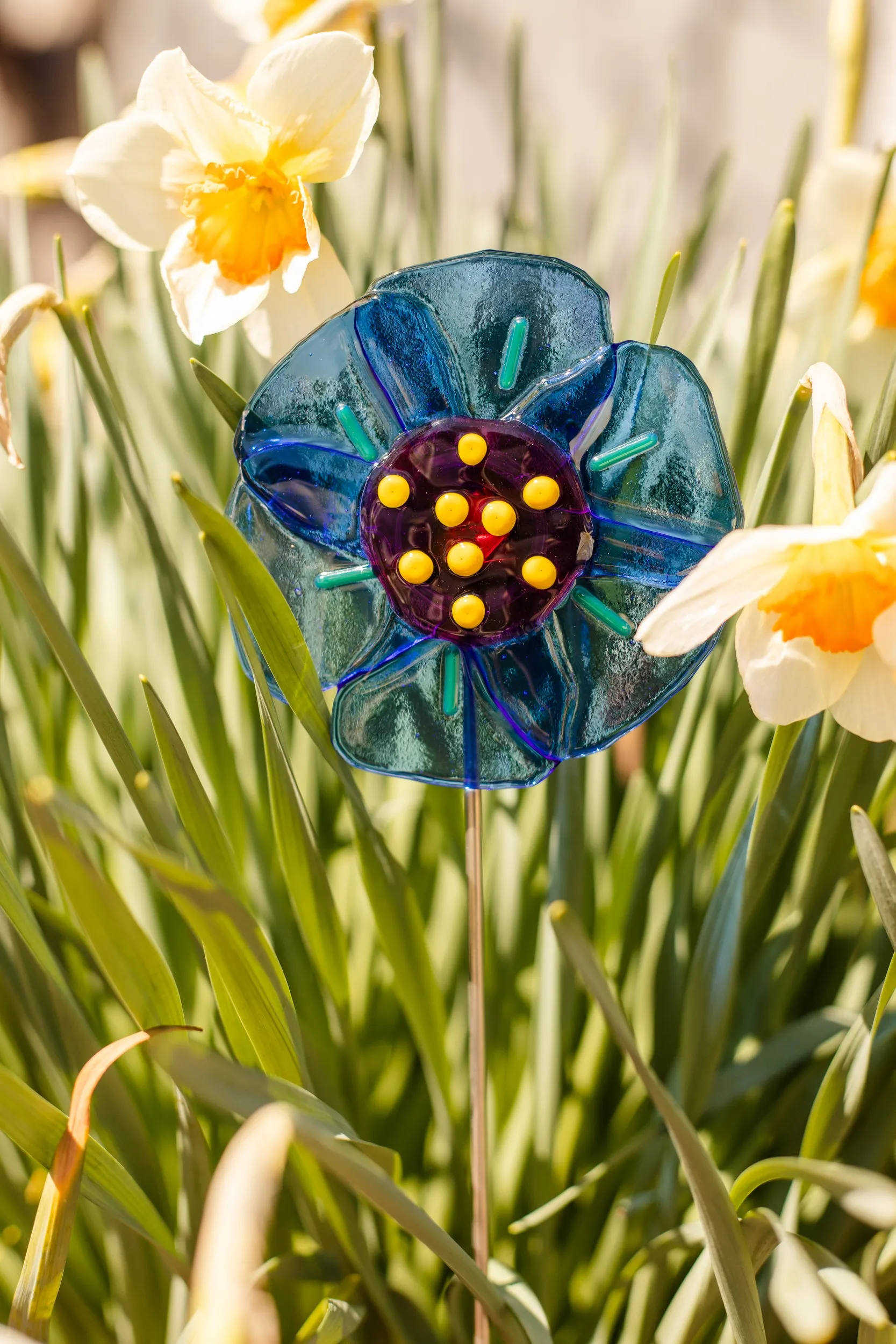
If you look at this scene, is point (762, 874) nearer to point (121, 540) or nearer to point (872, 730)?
point (872, 730)

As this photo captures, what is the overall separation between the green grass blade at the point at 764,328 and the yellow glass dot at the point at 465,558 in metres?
0.16

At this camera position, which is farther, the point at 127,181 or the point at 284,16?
the point at 284,16

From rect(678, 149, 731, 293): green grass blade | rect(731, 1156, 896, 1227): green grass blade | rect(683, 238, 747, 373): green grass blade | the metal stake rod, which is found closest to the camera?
rect(731, 1156, 896, 1227): green grass blade

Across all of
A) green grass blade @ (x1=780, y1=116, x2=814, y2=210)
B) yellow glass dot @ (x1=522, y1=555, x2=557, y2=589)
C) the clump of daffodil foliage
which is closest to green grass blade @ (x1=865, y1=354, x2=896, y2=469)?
the clump of daffodil foliage

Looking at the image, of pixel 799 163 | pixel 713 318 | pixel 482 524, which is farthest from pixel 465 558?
pixel 799 163

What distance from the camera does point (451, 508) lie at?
257 mm

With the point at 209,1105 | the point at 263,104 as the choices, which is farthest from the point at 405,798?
the point at 263,104

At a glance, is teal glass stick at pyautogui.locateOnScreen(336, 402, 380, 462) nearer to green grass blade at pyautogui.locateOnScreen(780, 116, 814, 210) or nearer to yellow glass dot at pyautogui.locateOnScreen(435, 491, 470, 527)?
yellow glass dot at pyautogui.locateOnScreen(435, 491, 470, 527)

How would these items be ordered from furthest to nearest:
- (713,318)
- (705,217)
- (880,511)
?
(705,217) < (713,318) < (880,511)

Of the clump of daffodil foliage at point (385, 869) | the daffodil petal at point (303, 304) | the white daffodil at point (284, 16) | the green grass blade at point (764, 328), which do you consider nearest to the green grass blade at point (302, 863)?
the clump of daffodil foliage at point (385, 869)

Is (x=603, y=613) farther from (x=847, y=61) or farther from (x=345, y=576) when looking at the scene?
(x=847, y=61)

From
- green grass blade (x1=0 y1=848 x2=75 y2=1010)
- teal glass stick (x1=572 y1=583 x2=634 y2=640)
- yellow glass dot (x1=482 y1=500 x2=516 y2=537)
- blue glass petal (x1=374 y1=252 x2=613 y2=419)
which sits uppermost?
blue glass petal (x1=374 y1=252 x2=613 y2=419)

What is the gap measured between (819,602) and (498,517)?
0.09 meters

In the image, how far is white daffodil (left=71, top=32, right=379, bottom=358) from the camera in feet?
0.87
